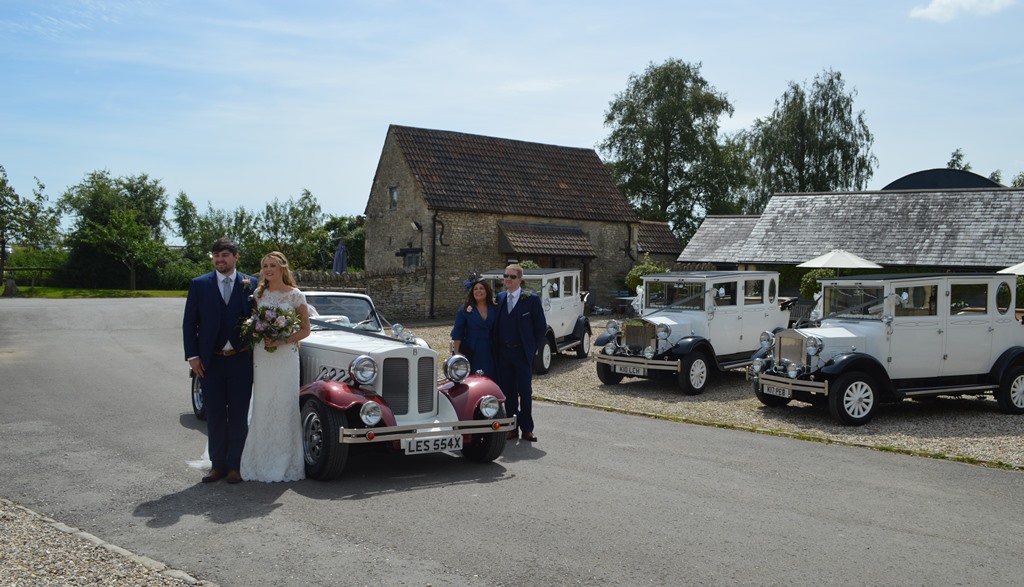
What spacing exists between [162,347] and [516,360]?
12.9 metres

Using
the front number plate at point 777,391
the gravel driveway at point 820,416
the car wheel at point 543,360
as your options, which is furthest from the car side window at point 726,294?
the car wheel at point 543,360

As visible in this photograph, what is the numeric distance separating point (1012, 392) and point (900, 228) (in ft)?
57.8

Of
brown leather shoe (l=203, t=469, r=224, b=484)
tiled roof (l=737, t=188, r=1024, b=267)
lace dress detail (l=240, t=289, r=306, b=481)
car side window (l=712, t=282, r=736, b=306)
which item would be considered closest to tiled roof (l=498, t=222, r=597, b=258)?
tiled roof (l=737, t=188, r=1024, b=267)

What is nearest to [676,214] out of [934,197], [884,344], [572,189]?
[572,189]

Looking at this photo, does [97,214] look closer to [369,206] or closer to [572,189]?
[369,206]

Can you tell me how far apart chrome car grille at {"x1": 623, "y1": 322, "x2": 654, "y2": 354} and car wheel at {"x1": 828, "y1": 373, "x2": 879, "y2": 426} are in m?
3.69

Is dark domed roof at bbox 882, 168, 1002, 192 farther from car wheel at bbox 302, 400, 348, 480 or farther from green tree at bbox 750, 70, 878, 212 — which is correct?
car wheel at bbox 302, 400, 348, 480

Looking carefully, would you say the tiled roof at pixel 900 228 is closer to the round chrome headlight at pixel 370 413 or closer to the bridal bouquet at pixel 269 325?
the round chrome headlight at pixel 370 413

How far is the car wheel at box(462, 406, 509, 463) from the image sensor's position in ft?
25.1

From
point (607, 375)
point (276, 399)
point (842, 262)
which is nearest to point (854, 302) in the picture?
point (607, 375)

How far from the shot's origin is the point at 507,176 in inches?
1243

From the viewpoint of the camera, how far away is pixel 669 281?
570 inches

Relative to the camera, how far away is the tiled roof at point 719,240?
32.7m

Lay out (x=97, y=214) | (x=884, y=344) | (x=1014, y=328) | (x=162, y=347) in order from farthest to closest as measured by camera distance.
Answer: (x=97, y=214) < (x=162, y=347) < (x=1014, y=328) < (x=884, y=344)
